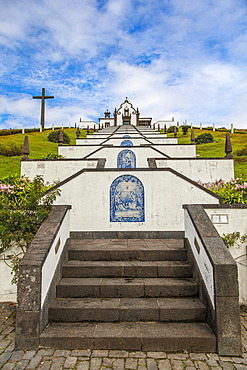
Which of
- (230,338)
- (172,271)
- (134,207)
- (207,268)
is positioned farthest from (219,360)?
(134,207)

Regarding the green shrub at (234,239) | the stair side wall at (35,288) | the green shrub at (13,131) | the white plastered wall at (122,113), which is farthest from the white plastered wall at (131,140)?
the white plastered wall at (122,113)

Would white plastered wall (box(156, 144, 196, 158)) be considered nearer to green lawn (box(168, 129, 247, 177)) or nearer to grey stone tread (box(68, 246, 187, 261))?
green lawn (box(168, 129, 247, 177))

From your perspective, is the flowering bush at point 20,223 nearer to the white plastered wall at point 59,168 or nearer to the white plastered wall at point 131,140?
the white plastered wall at point 59,168

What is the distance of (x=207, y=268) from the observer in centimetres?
352

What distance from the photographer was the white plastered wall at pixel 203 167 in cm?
1181

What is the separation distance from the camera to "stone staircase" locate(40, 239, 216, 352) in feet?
9.97

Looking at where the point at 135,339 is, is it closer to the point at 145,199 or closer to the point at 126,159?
the point at 145,199

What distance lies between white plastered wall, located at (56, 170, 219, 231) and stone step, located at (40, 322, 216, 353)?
10.4ft

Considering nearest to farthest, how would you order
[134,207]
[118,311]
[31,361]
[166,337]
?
[31,361] → [166,337] → [118,311] → [134,207]

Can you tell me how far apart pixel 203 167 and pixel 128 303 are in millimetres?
9999

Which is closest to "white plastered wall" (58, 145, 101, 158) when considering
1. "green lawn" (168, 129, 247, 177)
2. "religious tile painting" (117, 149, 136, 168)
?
"religious tile painting" (117, 149, 136, 168)

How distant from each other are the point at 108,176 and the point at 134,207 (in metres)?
1.24

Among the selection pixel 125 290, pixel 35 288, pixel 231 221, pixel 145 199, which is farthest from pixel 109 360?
pixel 145 199

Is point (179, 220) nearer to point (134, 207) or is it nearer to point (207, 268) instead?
point (134, 207)
